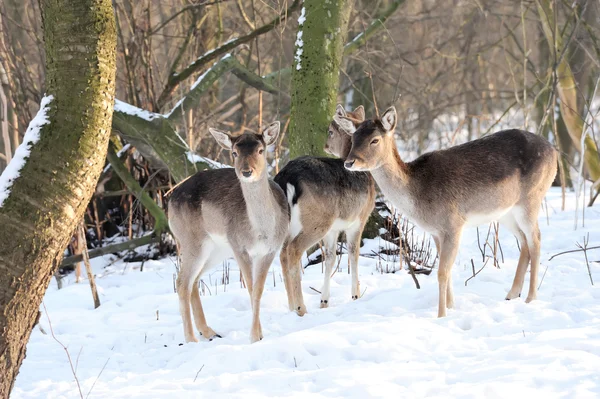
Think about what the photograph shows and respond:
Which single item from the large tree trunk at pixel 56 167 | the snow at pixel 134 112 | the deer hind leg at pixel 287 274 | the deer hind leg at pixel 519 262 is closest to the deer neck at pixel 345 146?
the deer hind leg at pixel 287 274

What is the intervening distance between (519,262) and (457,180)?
1055 millimetres

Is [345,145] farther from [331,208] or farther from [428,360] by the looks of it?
[428,360]

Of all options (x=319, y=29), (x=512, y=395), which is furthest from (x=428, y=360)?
(x=319, y=29)

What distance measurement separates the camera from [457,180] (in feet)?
20.4

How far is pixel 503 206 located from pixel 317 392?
9.25 feet

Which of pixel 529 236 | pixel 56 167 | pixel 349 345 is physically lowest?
pixel 349 345

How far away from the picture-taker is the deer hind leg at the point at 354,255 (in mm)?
7191

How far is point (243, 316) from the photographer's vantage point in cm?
675

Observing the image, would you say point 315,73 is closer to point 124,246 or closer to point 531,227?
point 531,227

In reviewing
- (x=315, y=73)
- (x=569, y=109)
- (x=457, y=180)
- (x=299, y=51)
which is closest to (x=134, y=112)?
(x=299, y=51)

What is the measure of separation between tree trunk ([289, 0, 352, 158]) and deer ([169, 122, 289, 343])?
7.11 feet

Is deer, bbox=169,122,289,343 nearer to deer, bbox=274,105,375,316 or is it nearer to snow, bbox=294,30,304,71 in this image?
deer, bbox=274,105,375,316

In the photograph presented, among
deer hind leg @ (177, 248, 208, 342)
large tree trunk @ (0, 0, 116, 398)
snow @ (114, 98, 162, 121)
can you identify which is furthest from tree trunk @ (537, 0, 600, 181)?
large tree trunk @ (0, 0, 116, 398)

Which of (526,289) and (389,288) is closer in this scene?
(526,289)
